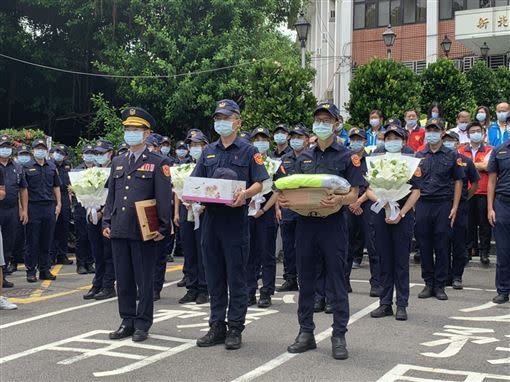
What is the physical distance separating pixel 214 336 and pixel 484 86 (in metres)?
19.8

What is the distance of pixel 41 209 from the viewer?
11102mm

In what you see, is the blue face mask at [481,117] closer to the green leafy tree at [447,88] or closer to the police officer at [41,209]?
the green leafy tree at [447,88]

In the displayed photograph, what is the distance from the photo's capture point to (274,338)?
260 inches

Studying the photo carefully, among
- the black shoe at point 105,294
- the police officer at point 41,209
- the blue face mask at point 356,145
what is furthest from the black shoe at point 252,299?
the police officer at point 41,209

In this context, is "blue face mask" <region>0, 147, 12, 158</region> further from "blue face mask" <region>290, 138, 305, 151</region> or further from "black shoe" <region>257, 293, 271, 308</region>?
"black shoe" <region>257, 293, 271, 308</region>

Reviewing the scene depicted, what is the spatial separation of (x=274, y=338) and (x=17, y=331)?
277cm

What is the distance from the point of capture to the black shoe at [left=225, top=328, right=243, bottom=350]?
20.4 ft

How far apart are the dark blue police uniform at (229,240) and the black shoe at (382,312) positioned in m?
1.82

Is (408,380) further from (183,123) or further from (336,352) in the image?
(183,123)

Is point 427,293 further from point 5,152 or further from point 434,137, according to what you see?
point 5,152

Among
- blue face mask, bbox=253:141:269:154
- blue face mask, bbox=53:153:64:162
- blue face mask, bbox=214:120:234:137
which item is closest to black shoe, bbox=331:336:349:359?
blue face mask, bbox=214:120:234:137

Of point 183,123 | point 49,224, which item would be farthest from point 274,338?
point 183,123

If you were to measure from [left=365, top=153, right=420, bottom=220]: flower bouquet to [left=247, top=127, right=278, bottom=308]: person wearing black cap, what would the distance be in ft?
4.48

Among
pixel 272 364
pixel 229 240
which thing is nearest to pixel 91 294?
pixel 229 240
